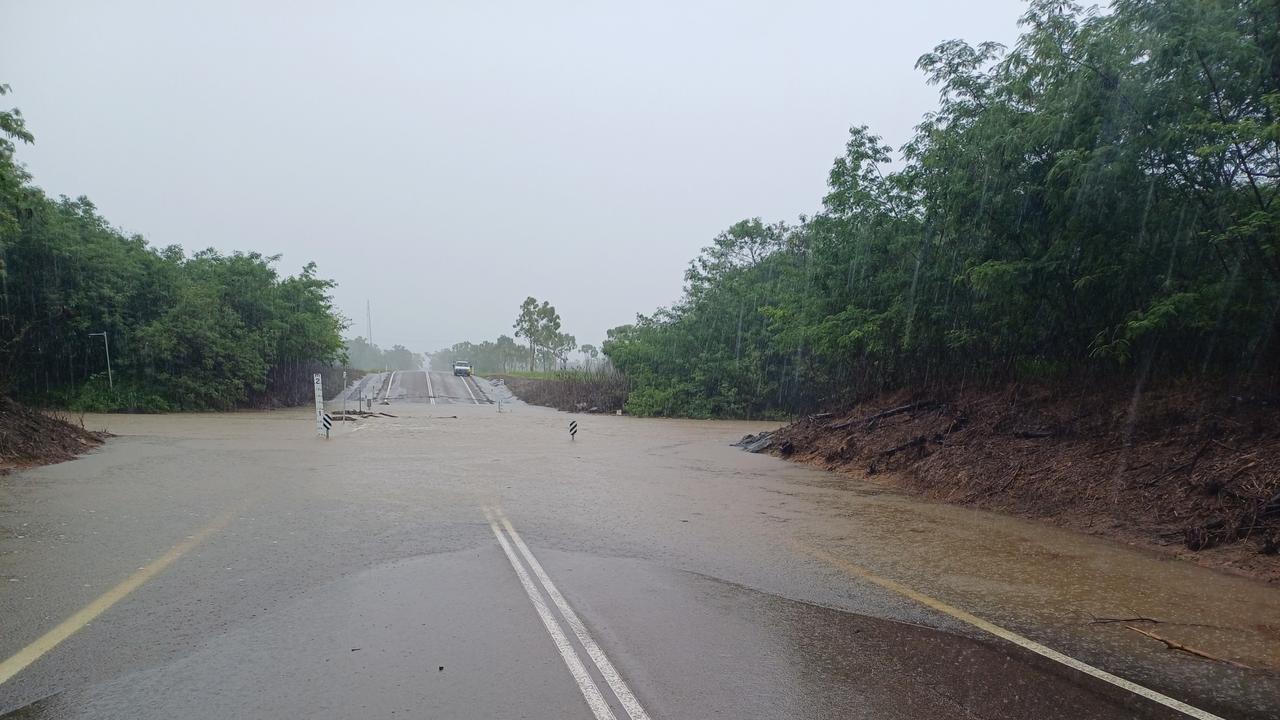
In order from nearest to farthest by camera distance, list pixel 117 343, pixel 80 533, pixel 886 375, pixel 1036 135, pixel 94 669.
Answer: pixel 94 669 → pixel 80 533 → pixel 1036 135 → pixel 886 375 → pixel 117 343

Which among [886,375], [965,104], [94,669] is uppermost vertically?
[965,104]

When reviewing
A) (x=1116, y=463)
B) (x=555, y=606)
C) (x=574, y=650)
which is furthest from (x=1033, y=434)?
(x=574, y=650)

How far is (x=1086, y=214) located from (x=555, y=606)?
32.5ft

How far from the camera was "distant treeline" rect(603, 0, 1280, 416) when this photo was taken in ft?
31.0

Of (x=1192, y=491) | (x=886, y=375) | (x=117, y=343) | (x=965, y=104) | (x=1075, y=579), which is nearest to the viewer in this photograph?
(x=1075, y=579)

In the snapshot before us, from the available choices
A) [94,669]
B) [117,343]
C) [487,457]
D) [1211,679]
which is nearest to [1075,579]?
[1211,679]

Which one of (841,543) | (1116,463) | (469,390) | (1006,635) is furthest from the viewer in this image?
(469,390)

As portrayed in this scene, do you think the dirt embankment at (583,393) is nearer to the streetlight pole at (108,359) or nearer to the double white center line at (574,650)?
the streetlight pole at (108,359)

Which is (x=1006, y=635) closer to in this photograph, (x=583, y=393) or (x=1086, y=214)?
(x=1086, y=214)

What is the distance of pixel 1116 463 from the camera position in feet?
35.8

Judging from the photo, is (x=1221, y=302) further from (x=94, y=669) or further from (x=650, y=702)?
(x=94, y=669)

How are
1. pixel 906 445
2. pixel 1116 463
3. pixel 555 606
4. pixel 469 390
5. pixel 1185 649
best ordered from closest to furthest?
pixel 1185 649 → pixel 555 606 → pixel 1116 463 → pixel 906 445 → pixel 469 390

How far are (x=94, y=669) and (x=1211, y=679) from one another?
278 inches

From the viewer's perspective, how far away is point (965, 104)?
14891 mm
